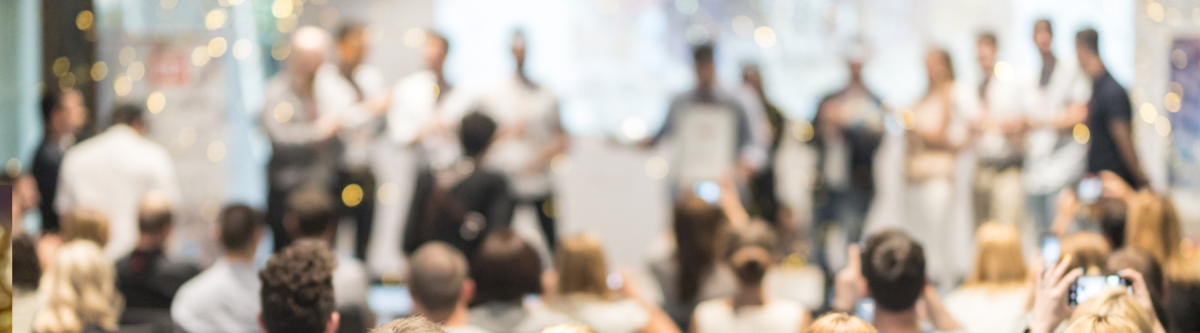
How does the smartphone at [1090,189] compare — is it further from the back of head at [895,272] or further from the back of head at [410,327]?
the back of head at [410,327]

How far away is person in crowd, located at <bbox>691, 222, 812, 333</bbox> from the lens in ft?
8.18

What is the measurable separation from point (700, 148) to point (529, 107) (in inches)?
35.9

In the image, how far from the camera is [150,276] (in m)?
3.12

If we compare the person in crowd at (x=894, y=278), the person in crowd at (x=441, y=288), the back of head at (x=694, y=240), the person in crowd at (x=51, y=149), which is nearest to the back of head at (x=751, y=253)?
the person in crowd at (x=894, y=278)

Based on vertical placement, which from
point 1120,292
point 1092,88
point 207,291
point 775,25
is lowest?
point 207,291

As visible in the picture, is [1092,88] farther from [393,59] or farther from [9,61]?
[9,61]

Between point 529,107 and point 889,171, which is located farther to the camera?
point 889,171

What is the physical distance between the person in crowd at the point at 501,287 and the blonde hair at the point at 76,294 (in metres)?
1.05

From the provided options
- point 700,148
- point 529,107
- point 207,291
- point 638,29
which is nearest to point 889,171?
point 700,148

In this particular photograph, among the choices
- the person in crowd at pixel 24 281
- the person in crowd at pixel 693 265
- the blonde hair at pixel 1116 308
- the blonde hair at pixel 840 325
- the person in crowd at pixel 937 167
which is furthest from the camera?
the person in crowd at pixel 937 167

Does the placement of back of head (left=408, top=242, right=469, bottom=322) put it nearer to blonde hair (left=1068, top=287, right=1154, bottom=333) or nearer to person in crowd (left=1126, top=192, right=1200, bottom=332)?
blonde hair (left=1068, top=287, right=1154, bottom=333)

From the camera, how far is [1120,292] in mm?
1984

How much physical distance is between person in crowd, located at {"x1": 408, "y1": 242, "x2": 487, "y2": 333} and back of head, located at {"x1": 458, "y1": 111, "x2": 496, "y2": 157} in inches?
56.0

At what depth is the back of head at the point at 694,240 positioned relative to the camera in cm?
332
